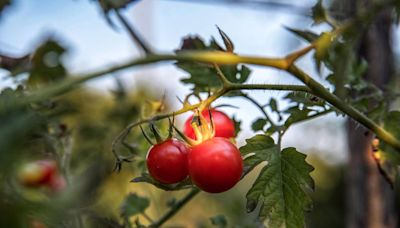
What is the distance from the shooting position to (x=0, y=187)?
0.34 m

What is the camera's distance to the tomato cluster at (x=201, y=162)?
0.62 metres

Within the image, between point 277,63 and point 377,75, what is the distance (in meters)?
1.30

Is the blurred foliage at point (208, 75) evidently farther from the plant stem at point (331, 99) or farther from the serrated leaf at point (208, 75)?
the plant stem at point (331, 99)

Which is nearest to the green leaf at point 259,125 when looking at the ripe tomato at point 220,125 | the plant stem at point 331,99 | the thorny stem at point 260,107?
the thorny stem at point 260,107

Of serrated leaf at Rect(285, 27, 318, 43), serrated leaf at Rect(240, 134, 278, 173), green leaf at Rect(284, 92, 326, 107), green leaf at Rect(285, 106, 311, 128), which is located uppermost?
serrated leaf at Rect(285, 27, 318, 43)

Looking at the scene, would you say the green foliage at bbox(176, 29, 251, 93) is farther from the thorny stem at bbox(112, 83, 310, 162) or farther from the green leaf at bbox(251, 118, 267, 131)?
the thorny stem at bbox(112, 83, 310, 162)

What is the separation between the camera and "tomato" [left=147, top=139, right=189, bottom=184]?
2.13 feet

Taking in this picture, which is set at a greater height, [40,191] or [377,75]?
[377,75]

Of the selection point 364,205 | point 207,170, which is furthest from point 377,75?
point 207,170

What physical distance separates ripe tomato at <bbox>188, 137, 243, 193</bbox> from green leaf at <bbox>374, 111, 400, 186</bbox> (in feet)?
0.94

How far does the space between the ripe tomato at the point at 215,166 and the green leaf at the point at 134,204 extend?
1.39ft

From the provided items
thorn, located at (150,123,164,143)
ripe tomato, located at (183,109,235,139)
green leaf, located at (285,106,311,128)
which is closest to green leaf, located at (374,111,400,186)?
green leaf, located at (285,106,311,128)

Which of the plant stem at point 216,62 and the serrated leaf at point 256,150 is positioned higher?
the plant stem at point 216,62

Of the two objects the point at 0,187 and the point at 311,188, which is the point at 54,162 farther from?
the point at 0,187
